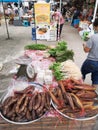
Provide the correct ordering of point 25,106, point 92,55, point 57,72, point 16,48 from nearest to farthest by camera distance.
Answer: point 25,106, point 57,72, point 92,55, point 16,48

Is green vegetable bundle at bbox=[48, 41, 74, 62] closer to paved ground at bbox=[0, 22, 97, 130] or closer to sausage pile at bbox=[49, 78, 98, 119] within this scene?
paved ground at bbox=[0, 22, 97, 130]

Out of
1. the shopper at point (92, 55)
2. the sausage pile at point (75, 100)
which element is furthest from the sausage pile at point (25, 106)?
the shopper at point (92, 55)

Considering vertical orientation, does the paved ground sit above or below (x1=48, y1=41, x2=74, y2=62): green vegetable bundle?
below

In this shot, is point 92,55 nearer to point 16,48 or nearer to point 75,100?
point 75,100

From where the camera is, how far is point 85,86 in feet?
9.87

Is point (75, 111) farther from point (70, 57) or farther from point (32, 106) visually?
point (70, 57)

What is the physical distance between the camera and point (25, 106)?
2537mm

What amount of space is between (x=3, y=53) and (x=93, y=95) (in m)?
6.44

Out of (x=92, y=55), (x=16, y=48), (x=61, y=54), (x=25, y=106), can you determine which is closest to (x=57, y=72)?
(x=92, y=55)

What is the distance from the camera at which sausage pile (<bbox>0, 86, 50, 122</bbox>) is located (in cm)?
248

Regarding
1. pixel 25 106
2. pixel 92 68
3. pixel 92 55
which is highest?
pixel 92 55

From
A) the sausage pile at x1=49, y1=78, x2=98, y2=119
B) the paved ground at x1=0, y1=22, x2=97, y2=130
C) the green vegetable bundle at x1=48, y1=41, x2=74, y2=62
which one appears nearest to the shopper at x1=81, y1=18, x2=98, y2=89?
the green vegetable bundle at x1=48, y1=41, x2=74, y2=62

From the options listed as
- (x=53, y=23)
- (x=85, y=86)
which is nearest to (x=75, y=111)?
(x=85, y=86)

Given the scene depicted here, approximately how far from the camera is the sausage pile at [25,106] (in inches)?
97.7
